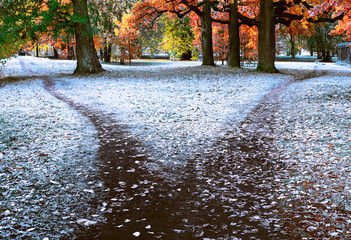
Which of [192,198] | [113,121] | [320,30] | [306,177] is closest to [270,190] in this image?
[306,177]

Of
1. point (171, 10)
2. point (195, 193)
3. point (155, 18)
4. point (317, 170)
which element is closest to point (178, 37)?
point (171, 10)

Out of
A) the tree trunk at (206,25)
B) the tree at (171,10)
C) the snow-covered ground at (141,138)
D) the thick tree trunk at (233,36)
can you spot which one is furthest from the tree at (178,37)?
the snow-covered ground at (141,138)

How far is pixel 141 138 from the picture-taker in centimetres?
795

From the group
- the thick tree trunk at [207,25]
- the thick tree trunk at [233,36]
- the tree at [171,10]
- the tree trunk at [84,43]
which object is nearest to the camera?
the tree trunk at [84,43]

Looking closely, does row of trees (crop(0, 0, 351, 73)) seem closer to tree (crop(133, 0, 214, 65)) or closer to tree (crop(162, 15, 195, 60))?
tree (crop(133, 0, 214, 65))

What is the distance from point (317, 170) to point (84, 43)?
20031 mm

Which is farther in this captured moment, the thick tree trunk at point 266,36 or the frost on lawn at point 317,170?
the thick tree trunk at point 266,36

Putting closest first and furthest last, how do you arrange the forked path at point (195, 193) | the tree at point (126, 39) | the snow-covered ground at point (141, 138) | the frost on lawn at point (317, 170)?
the forked path at point (195, 193)
the frost on lawn at point (317, 170)
the snow-covered ground at point (141, 138)
the tree at point (126, 39)

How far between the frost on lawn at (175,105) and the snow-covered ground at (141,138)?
0.09 ft

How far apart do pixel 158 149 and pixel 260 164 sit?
209 centimetres

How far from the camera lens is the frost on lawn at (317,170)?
411cm

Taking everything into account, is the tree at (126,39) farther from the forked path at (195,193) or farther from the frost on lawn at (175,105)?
the forked path at (195,193)

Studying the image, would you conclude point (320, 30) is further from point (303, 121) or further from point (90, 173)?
point (90, 173)

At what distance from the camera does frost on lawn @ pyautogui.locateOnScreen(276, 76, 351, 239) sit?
4106 mm
